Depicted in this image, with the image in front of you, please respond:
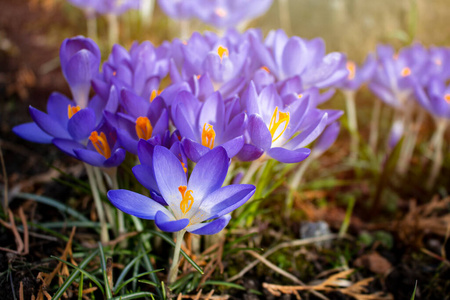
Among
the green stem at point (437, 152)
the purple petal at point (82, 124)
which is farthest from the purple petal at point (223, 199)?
the green stem at point (437, 152)

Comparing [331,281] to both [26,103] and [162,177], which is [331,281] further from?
[26,103]

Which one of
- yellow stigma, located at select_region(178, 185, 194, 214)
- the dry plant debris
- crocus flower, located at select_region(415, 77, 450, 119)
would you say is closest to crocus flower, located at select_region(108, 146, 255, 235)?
yellow stigma, located at select_region(178, 185, 194, 214)

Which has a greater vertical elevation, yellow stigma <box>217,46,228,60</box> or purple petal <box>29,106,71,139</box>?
yellow stigma <box>217,46,228,60</box>

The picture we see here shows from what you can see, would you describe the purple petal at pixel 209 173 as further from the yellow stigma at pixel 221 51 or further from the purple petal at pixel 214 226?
the yellow stigma at pixel 221 51

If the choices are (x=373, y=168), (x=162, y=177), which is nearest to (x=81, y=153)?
(x=162, y=177)

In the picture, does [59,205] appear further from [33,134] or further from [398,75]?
[398,75]

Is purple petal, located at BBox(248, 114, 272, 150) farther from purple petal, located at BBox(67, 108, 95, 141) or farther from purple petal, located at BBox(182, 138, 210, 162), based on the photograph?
purple petal, located at BBox(67, 108, 95, 141)

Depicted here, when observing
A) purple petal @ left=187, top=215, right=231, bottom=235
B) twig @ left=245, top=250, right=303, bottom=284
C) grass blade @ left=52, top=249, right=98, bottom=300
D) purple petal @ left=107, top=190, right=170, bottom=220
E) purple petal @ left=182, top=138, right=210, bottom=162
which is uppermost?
purple petal @ left=182, top=138, right=210, bottom=162

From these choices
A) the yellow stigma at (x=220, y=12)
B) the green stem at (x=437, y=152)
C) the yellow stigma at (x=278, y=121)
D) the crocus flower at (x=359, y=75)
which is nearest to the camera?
the yellow stigma at (x=278, y=121)
